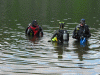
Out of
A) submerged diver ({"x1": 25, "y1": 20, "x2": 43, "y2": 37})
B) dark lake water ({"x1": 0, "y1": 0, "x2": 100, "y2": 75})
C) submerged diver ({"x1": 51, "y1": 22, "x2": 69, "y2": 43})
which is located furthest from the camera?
submerged diver ({"x1": 25, "y1": 20, "x2": 43, "y2": 37})

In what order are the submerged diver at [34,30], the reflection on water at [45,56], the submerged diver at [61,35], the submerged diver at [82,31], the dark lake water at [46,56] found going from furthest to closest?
the submerged diver at [34,30], the submerged diver at [82,31], the submerged diver at [61,35], the reflection on water at [45,56], the dark lake water at [46,56]

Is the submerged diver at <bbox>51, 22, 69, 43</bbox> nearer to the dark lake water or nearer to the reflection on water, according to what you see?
the reflection on water

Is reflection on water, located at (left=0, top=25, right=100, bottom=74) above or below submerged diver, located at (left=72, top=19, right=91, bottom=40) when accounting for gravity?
below

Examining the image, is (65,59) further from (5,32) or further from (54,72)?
(5,32)

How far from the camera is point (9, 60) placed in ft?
43.5

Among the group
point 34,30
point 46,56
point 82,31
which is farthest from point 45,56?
point 34,30

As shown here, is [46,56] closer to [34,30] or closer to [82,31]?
[82,31]

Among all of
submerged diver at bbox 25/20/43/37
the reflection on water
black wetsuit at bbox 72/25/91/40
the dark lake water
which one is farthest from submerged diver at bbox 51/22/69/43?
submerged diver at bbox 25/20/43/37

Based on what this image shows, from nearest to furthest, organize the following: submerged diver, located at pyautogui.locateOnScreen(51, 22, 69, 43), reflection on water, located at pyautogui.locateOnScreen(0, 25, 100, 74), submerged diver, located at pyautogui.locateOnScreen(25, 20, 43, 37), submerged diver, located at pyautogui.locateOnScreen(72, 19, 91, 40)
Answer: reflection on water, located at pyautogui.locateOnScreen(0, 25, 100, 74), submerged diver, located at pyautogui.locateOnScreen(51, 22, 69, 43), submerged diver, located at pyautogui.locateOnScreen(72, 19, 91, 40), submerged diver, located at pyautogui.locateOnScreen(25, 20, 43, 37)

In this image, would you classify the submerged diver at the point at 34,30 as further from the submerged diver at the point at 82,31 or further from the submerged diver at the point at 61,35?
the submerged diver at the point at 82,31

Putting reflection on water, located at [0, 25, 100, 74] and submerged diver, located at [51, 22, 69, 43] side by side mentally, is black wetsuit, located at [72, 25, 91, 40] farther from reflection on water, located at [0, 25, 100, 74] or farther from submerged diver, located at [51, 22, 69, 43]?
submerged diver, located at [51, 22, 69, 43]

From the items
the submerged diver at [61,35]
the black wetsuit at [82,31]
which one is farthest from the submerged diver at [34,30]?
the black wetsuit at [82,31]

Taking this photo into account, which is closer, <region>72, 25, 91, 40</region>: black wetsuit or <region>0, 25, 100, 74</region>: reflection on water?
<region>0, 25, 100, 74</region>: reflection on water

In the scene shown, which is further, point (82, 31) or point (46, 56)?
point (82, 31)
